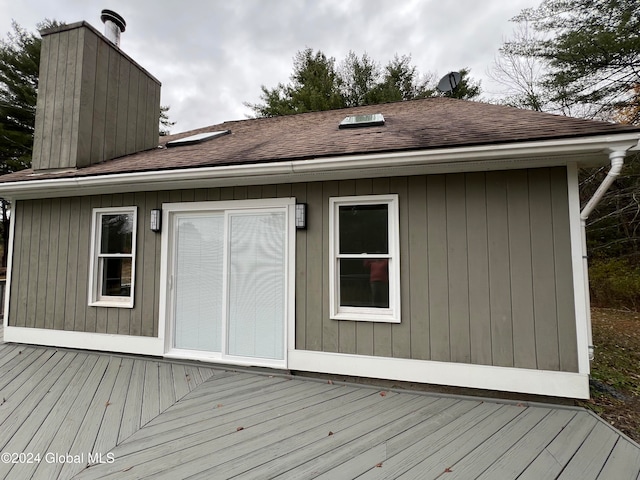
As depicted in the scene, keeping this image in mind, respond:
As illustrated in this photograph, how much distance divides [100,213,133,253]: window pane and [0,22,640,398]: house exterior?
22 millimetres

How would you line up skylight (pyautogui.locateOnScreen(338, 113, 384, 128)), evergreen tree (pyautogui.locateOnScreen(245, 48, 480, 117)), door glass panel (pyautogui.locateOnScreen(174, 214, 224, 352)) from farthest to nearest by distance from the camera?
evergreen tree (pyautogui.locateOnScreen(245, 48, 480, 117)), skylight (pyautogui.locateOnScreen(338, 113, 384, 128)), door glass panel (pyautogui.locateOnScreen(174, 214, 224, 352))

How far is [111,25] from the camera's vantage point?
521 centimetres

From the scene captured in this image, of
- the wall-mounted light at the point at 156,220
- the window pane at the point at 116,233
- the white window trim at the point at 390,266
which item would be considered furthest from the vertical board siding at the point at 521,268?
the window pane at the point at 116,233

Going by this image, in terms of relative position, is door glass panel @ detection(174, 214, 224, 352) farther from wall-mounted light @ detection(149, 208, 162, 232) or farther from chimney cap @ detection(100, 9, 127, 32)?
chimney cap @ detection(100, 9, 127, 32)

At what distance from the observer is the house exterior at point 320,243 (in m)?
2.86

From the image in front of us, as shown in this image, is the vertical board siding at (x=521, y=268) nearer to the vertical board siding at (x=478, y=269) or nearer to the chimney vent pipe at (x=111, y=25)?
the vertical board siding at (x=478, y=269)

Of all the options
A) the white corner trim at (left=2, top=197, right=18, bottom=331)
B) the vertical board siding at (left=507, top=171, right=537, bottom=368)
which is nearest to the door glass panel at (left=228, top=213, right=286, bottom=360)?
the vertical board siding at (left=507, top=171, right=537, bottom=368)

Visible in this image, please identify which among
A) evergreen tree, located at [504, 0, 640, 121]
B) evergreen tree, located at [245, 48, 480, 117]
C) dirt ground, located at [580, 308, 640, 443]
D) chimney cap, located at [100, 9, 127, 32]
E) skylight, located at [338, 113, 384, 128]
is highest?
evergreen tree, located at [245, 48, 480, 117]

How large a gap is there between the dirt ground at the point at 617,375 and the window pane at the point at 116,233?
5.51m

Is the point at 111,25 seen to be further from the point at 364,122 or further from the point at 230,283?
the point at 230,283

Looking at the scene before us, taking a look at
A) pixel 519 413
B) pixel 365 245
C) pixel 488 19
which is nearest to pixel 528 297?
pixel 519 413

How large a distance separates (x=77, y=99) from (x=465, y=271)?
228 inches

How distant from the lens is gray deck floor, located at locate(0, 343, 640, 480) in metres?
1.94

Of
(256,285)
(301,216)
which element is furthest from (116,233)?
(301,216)
